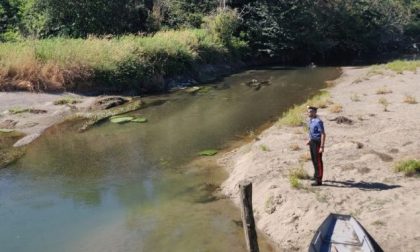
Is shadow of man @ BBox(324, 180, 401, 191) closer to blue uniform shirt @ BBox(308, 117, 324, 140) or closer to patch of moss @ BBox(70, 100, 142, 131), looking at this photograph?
blue uniform shirt @ BBox(308, 117, 324, 140)

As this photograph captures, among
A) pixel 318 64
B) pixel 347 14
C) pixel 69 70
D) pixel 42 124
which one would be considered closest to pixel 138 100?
pixel 69 70

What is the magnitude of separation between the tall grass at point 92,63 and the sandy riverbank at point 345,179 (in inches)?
567

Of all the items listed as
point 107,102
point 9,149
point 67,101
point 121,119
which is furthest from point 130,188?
point 67,101

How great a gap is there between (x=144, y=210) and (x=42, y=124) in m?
12.0

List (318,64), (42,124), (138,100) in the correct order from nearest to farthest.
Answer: (42,124)
(138,100)
(318,64)

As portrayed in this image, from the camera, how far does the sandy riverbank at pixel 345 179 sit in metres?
11.7

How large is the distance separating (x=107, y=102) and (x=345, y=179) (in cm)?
1742

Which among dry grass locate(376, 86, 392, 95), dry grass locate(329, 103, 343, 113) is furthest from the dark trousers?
dry grass locate(376, 86, 392, 95)

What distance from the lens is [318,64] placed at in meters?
46.7

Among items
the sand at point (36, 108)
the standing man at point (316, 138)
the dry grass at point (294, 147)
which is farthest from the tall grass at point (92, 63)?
the standing man at point (316, 138)

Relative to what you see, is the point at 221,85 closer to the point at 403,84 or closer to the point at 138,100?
the point at 138,100

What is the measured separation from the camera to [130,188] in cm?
1628

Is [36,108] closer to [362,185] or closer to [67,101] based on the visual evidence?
[67,101]

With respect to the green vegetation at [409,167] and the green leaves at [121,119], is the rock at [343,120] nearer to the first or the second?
the green vegetation at [409,167]
